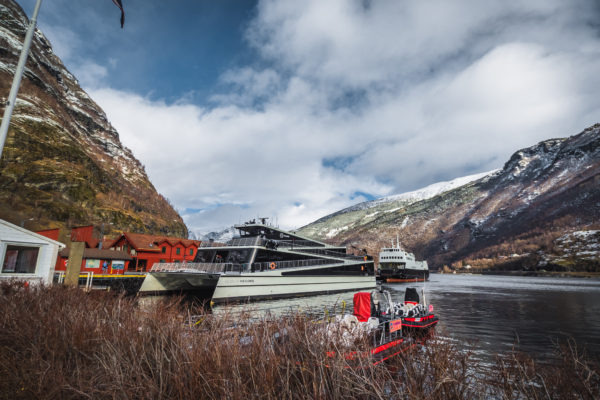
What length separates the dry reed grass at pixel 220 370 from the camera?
10.4ft

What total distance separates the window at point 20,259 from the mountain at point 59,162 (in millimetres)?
26377

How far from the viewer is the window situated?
15.8 m

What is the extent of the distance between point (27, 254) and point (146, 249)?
23.0 metres

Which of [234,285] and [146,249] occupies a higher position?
[146,249]

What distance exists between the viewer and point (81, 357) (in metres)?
4.62

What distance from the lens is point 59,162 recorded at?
56719mm

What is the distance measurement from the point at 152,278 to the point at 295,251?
11500mm

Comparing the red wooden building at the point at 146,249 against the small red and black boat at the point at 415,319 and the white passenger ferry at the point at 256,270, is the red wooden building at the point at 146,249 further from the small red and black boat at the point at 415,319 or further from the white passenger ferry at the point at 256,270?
the small red and black boat at the point at 415,319

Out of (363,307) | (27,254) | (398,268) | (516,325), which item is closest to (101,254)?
(27,254)

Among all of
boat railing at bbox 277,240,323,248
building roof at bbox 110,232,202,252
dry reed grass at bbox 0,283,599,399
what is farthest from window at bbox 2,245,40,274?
building roof at bbox 110,232,202,252

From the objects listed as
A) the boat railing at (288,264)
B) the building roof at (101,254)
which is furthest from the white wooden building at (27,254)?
the building roof at (101,254)

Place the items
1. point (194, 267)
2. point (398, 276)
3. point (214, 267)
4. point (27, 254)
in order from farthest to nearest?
point (398, 276)
point (194, 267)
point (214, 267)
point (27, 254)

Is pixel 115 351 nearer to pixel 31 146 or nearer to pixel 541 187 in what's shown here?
pixel 31 146

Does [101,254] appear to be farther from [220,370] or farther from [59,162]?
[59,162]
